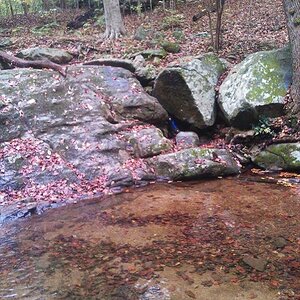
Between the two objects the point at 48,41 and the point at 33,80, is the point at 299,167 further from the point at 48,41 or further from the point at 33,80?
the point at 48,41

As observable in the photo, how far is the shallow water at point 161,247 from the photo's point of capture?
4.48m

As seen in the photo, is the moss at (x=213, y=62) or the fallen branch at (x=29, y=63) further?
the fallen branch at (x=29, y=63)

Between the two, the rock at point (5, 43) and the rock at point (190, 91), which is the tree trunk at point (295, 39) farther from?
the rock at point (5, 43)

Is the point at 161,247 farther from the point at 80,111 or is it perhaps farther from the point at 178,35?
the point at 178,35

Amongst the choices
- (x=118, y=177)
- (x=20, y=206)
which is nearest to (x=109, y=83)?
(x=118, y=177)

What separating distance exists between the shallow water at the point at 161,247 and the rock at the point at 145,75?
518cm

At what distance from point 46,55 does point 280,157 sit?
8.71 metres

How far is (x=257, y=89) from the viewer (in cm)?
1020

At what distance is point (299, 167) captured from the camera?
8883 mm

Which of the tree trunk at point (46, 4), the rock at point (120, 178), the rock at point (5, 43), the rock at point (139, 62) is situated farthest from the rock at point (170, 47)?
the tree trunk at point (46, 4)

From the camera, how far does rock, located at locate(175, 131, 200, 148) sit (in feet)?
34.0

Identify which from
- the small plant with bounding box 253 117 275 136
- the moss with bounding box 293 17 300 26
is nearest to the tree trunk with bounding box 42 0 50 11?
the moss with bounding box 293 17 300 26

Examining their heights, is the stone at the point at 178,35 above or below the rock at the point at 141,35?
below

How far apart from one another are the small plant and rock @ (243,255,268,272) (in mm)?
5543
